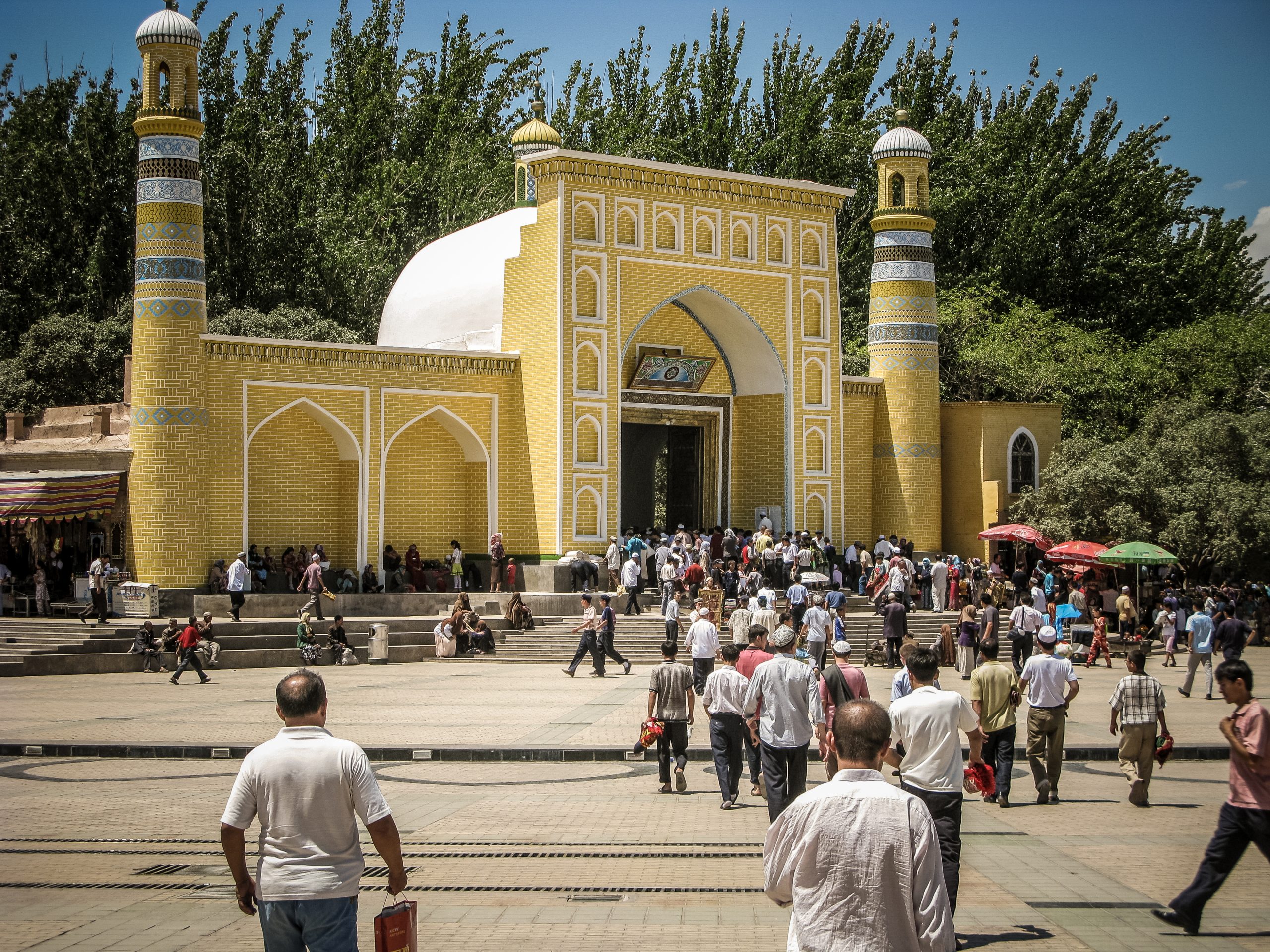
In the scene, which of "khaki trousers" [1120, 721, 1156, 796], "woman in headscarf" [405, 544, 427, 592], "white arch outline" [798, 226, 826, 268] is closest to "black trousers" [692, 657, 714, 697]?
"khaki trousers" [1120, 721, 1156, 796]

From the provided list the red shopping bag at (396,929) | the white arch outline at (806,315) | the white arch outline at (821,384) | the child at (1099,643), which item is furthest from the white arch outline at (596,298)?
the red shopping bag at (396,929)

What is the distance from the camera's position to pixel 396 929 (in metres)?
3.96

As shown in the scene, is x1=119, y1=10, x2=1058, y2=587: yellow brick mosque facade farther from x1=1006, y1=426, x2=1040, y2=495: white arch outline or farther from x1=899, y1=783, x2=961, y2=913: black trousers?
x1=899, y1=783, x2=961, y2=913: black trousers

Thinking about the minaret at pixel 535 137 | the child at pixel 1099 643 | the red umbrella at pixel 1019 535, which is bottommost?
the child at pixel 1099 643

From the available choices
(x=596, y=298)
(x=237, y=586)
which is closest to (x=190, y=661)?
(x=237, y=586)

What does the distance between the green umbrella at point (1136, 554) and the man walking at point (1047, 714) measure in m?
13.2

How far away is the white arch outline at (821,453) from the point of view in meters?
27.5

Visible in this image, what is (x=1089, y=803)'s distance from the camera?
9406 mm

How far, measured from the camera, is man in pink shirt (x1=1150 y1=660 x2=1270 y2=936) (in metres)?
6.06

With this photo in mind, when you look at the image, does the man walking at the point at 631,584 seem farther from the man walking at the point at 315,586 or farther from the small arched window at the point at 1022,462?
the small arched window at the point at 1022,462

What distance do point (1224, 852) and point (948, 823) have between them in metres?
1.19

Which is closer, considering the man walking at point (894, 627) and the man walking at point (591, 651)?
the man walking at point (591, 651)

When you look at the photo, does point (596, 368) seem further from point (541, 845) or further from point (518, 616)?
point (541, 845)

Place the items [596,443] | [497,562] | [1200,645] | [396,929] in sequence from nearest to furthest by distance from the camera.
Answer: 1. [396,929]
2. [1200,645]
3. [497,562]
4. [596,443]
